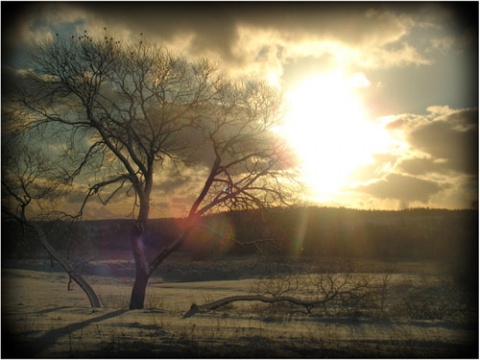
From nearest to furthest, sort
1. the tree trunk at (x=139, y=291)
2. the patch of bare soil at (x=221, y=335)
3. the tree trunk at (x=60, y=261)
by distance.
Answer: the patch of bare soil at (x=221, y=335) < the tree trunk at (x=139, y=291) < the tree trunk at (x=60, y=261)

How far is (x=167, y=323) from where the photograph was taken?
506 inches

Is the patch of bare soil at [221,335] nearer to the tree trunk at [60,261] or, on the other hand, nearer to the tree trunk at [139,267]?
the tree trunk at [139,267]

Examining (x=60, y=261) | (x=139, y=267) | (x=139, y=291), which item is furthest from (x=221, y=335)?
(x=60, y=261)

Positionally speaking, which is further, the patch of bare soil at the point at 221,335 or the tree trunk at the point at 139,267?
the tree trunk at the point at 139,267

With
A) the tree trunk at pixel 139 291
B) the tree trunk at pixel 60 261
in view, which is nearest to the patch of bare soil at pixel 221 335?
the tree trunk at pixel 139 291

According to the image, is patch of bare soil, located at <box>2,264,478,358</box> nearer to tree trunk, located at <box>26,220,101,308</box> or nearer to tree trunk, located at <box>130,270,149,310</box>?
tree trunk, located at <box>130,270,149,310</box>

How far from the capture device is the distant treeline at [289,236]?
18.3m

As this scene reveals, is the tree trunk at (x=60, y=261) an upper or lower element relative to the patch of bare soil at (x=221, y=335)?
upper

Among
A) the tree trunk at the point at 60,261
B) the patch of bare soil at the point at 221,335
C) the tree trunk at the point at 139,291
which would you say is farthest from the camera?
the tree trunk at the point at 60,261

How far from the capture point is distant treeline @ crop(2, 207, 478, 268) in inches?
721

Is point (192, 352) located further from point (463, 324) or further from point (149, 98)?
point (149, 98)

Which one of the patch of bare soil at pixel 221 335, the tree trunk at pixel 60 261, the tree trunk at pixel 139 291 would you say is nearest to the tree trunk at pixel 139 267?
the tree trunk at pixel 139 291

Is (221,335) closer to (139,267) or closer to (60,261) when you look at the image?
(139,267)

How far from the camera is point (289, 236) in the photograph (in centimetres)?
2120
